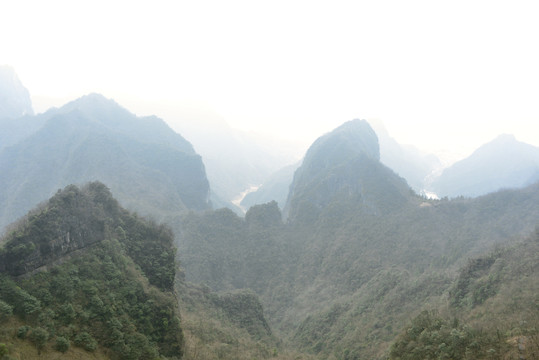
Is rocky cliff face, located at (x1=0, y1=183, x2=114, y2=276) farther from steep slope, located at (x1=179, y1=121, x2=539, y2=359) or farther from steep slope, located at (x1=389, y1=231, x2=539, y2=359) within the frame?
steep slope, located at (x1=179, y1=121, x2=539, y2=359)

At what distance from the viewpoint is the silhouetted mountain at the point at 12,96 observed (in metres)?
158

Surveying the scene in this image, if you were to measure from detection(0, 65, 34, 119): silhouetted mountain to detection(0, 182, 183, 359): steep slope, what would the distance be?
165933 millimetres

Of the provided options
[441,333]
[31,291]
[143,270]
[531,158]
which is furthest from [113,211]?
[531,158]

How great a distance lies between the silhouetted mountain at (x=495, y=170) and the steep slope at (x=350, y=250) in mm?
84928

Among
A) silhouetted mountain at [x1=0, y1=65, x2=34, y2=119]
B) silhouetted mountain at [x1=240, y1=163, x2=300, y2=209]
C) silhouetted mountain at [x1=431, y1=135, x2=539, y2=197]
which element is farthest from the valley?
silhouetted mountain at [x1=240, y1=163, x2=300, y2=209]

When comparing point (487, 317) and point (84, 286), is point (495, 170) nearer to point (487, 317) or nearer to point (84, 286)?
point (487, 317)

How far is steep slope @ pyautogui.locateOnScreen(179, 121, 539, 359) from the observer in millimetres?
44938

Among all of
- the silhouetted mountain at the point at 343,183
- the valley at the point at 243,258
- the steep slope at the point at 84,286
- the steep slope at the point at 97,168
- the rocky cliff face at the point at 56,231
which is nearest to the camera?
the steep slope at the point at 84,286

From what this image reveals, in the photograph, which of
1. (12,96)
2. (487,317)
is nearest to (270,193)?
(12,96)

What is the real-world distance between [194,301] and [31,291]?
26609mm

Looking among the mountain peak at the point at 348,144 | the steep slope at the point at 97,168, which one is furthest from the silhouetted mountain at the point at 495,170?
the steep slope at the point at 97,168

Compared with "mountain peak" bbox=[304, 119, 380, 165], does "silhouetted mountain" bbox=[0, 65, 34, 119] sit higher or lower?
higher

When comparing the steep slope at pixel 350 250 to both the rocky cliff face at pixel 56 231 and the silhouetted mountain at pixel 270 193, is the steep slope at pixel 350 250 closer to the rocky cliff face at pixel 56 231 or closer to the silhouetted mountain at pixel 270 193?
the rocky cliff face at pixel 56 231

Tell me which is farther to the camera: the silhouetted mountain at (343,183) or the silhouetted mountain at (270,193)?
the silhouetted mountain at (270,193)
